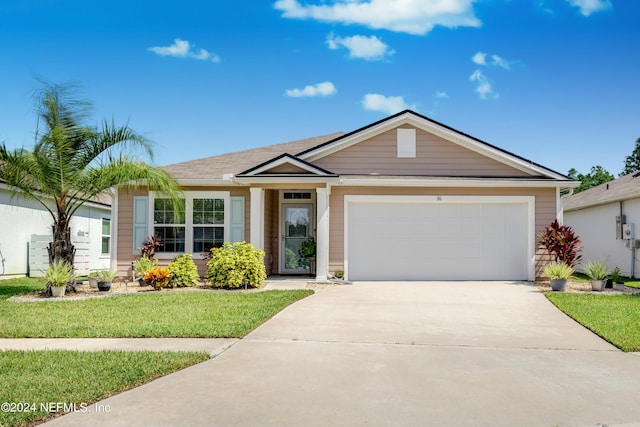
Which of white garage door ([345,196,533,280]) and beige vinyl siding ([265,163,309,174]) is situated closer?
beige vinyl siding ([265,163,309,174])

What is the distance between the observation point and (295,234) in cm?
1559

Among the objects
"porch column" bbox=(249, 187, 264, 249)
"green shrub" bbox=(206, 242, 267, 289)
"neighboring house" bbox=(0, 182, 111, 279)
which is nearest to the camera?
"green shrub" bbox=(206, 242, 267, 289)

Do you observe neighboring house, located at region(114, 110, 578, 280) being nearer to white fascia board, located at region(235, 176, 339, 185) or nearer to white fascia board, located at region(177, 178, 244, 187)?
white fascia board, located at region(177, 178, 244, 187)

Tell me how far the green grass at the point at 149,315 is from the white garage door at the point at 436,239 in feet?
11.3

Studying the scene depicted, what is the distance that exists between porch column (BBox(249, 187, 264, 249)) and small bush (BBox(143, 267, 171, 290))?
248cm

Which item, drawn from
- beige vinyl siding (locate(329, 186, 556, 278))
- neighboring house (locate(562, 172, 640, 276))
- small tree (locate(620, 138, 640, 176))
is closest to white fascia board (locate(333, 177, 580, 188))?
beige vinyl siding (locate(329, 186, 556, 278))

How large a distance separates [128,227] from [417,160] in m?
8.51

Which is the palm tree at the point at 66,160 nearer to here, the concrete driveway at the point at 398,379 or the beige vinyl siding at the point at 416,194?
the beige vinyl siding at the point at 416,194

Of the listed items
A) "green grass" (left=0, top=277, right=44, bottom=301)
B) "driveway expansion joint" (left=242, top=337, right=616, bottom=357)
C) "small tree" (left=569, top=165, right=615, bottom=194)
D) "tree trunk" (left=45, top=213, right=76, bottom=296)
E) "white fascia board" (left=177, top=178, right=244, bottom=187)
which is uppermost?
"small tree" (left=569, top=165, right=615, bottom=194)

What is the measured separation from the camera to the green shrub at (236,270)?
39.1ft

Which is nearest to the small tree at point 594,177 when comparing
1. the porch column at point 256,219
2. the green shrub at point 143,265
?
the porch column at point 256,219

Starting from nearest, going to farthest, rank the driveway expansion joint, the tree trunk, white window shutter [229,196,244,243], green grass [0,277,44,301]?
the driveway expansion joint → the tree trunk → green grass [0,277,44,301] → white window shutter [229,196,244,243]

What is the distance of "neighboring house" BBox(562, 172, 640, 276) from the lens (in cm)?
1661

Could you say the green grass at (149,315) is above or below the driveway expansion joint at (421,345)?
above
